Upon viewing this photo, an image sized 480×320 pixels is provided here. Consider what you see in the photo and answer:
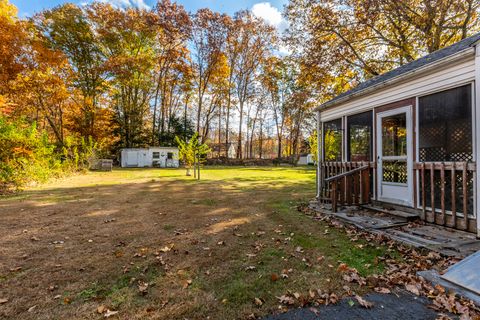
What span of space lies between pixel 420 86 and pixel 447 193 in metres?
2.14

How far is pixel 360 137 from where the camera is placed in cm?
669

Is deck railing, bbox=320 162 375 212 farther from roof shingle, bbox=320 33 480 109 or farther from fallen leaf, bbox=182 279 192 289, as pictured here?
fallen leaf, bbox=182 279 192 289

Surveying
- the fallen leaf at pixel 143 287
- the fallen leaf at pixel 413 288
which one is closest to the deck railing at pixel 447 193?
the fallen leaf at pixel 413 288

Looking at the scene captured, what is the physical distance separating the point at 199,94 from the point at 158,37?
7.97 m

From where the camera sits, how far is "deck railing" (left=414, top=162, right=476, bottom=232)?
408 cm

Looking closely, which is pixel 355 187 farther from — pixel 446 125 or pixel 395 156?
pixel 446 125

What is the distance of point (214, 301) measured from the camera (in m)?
2.50

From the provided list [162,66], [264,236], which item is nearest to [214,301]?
[264,236]

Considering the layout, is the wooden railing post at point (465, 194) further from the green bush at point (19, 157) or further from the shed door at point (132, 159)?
the shed door at point (132, 159)

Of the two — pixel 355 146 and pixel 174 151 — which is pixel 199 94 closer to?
pixel 174 151

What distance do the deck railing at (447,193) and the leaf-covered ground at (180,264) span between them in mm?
1421

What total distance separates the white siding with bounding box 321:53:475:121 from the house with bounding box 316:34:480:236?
0.05 feet

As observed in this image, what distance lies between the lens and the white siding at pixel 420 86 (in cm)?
416

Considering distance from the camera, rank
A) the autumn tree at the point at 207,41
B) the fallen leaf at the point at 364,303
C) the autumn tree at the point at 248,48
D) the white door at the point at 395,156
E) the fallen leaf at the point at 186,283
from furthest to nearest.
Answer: the autumn tree at the point at 248,48 < the autumn tree at the point at 207,41 < the white door at the point at 395,156 < the fallen leaf at the point at 186,283 < the fallen leaf at the point at 364,303
